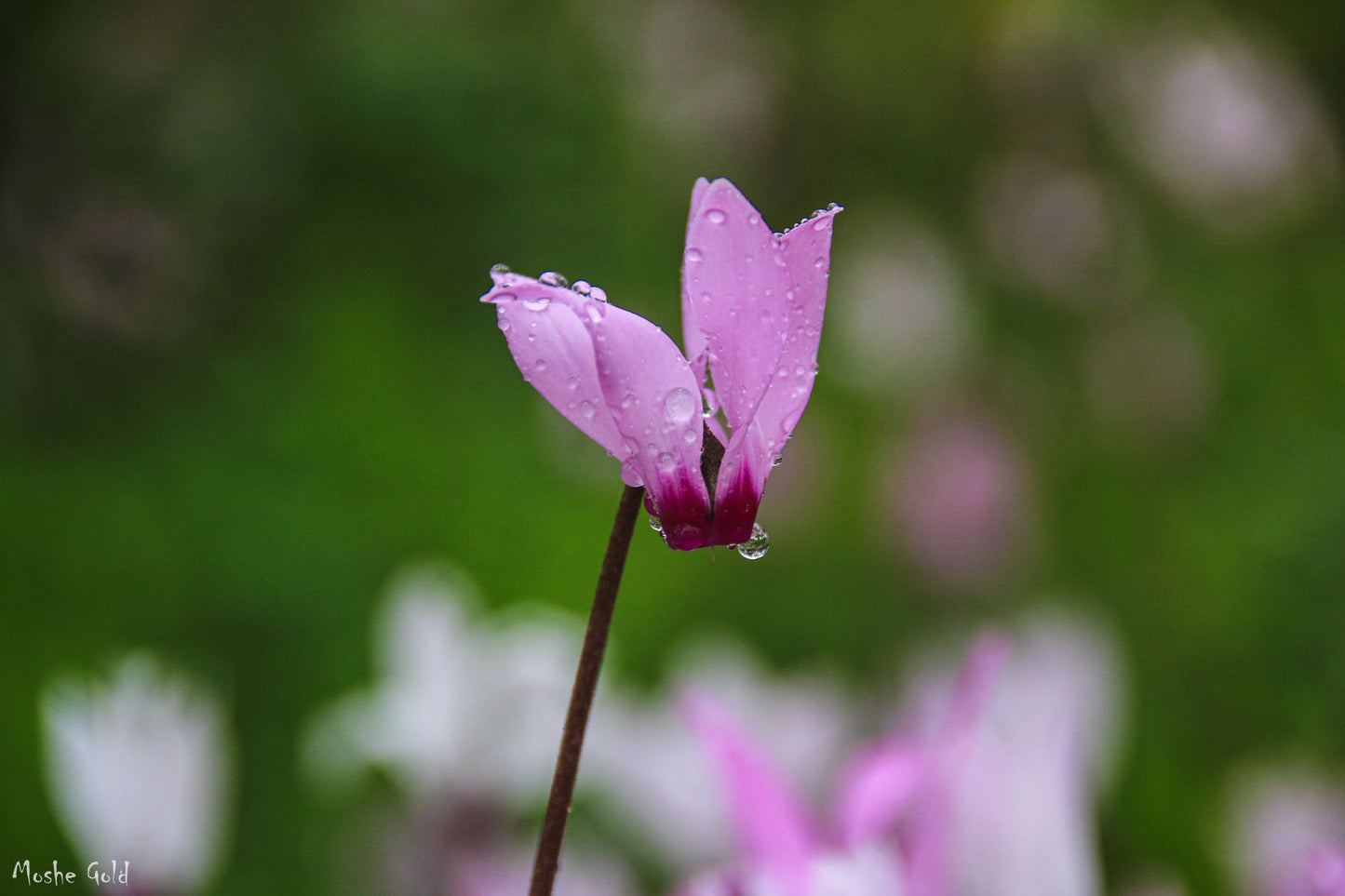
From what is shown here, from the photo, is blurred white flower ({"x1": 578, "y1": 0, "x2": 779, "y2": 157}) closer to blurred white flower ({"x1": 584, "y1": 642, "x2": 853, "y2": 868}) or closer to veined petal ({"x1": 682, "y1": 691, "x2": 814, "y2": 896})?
blurred white flower ({"x1": 584, "y1": 642, "x2": 853, "y2": 868})

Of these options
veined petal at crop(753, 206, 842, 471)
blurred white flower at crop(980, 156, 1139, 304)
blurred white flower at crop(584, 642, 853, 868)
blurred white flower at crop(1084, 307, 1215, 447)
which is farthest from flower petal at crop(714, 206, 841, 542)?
blurred white flower at crop(980, 156, 1139, 304)

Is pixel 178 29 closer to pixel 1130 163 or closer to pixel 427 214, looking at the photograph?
pixel 427 214

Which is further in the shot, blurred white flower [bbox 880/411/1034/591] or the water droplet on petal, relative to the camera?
blurred white flower [bbox 880/411/1034/591]

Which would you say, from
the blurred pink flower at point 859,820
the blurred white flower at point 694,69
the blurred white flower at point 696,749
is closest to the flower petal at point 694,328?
the blurred pink flower at point 859,820

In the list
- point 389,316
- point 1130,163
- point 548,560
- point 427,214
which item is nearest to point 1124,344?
point 1130,163

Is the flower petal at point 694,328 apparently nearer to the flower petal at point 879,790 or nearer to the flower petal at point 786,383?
the flower petal at point 786,383

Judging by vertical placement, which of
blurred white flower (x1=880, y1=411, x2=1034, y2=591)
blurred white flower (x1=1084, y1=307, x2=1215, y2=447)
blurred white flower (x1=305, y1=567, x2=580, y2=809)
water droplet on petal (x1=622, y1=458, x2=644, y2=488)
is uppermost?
blurred white flower (x1=1084, y1=307, x2=1215, y2=447)
